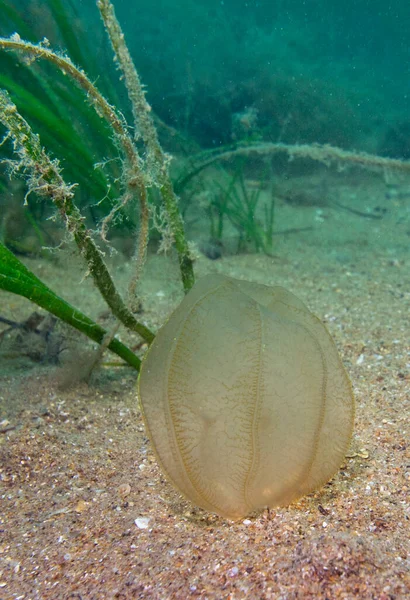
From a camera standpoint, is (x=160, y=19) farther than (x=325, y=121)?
Yes

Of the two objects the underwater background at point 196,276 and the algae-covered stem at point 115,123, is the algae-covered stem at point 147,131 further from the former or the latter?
the algae-covered stem at point 115,123

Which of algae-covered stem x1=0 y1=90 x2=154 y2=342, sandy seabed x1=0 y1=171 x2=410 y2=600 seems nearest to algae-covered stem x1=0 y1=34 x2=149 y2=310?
algae-covered stem x1=0 y1=90 x2=154 y2=342

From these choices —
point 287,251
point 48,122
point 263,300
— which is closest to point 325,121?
point 287,251

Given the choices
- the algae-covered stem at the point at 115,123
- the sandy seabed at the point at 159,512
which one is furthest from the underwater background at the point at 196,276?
the algae-covered stem at the point at 115,123

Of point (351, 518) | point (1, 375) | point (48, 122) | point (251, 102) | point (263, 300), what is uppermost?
point (251, 102)

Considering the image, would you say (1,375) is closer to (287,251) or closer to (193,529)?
(193,529)

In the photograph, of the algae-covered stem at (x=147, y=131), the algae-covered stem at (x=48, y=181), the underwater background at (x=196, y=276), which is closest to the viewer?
the underwater background at (x=196, y=276)

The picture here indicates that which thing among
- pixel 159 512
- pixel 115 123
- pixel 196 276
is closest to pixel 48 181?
pixel 115 123
